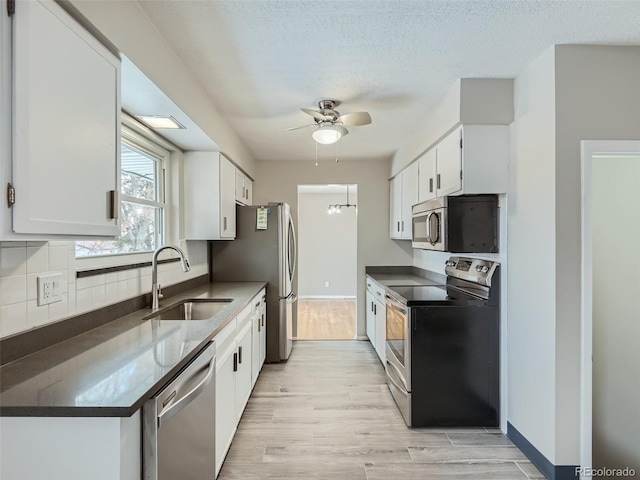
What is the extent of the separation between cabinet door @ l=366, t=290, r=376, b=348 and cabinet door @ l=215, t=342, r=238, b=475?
218cm

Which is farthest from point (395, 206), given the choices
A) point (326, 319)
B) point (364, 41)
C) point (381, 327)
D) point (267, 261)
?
point (364, 41)

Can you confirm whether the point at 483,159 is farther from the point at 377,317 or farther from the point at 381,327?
the point at 377,317

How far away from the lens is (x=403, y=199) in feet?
13.6

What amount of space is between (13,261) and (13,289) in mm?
105

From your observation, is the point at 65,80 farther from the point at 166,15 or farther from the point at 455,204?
the point at 455,204

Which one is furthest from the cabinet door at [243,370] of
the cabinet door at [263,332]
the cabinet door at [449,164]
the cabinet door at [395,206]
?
the cabinet door at [395,206]

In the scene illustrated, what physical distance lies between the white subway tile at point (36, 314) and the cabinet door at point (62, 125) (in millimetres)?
429

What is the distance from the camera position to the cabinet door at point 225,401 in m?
1.99

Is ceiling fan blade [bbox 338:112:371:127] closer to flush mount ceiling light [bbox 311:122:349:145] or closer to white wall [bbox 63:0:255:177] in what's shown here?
flush mount ceiling light [bbox 311:122:349:145]

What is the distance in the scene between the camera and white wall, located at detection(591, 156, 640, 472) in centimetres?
247

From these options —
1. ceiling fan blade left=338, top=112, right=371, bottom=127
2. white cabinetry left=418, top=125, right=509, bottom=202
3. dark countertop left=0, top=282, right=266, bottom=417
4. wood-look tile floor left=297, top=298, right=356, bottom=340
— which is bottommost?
wood-look tile floor left=297, top=298, right=356, bottom=340

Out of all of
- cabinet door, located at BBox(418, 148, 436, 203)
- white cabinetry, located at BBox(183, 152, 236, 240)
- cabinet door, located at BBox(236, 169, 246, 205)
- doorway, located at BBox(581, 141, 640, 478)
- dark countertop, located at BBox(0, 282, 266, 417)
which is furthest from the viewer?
cabinet door, located at BBox(236, 169, 246, 205)

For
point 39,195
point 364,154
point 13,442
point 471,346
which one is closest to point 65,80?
point 39,195

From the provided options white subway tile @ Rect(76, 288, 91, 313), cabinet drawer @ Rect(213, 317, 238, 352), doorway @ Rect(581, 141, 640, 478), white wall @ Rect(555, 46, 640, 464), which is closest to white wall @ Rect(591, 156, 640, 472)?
doorway @ Rect(581, 141, 640, 478)
